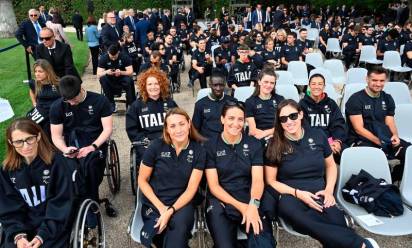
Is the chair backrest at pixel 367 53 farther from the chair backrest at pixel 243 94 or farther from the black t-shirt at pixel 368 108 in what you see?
the black t-shirt at pixel 368 108

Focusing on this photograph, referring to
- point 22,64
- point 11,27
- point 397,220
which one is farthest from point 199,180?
point 11,27

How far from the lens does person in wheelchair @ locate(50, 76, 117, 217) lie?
12.3 ft

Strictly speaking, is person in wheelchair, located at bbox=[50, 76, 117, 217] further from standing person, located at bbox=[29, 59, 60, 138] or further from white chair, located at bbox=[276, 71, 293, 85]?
white chair, located at bbox=[276, 71, 293, 85]

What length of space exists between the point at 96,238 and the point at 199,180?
101 centimetres

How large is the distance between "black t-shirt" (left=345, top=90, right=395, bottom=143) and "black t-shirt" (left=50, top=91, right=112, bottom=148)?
270 centimetres

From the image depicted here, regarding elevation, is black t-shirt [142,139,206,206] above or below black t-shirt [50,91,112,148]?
below

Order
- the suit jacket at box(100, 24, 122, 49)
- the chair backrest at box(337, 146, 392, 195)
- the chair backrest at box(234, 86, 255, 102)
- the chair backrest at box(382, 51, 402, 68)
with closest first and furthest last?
the chair backrest at box(337, 146, 392, 195) → the chair backrest at box(234, 86, 255, 102) → the chair backrest at box(382, 51, 402, 68) → the suit jacket at box(100, 24, 122, 49)

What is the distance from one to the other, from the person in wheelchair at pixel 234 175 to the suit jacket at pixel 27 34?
231 inches

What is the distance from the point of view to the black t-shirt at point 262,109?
4660mm

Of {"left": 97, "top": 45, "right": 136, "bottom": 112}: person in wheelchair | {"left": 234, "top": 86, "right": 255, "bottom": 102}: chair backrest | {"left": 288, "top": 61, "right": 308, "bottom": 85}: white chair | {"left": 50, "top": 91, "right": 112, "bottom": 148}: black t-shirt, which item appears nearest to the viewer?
{"left": 50, "top": 91, "right": 112, "bottom": 148}: black t-shirt

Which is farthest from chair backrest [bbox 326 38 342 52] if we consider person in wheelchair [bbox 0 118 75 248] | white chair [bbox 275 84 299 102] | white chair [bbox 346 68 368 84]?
person in wheelchair [bbox 0 118 75 248]

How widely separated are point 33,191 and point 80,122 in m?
1.25

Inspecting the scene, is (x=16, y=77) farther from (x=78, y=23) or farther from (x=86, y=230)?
(x=86, y=230)

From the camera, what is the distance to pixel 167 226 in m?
2.87
